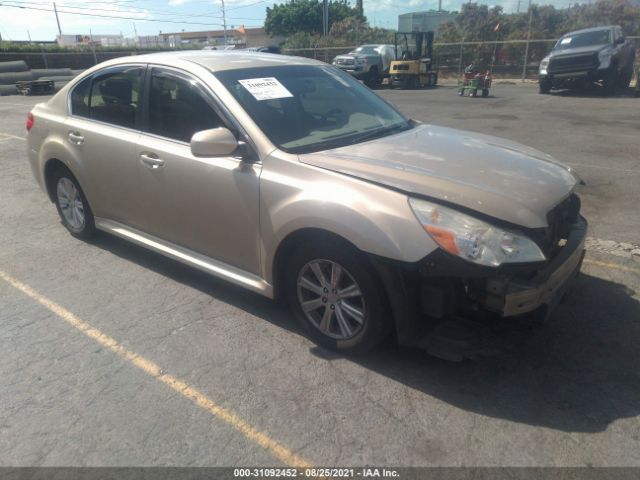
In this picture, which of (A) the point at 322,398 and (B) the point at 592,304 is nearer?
(A) the point at 322,398

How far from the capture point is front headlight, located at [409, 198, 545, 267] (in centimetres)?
252

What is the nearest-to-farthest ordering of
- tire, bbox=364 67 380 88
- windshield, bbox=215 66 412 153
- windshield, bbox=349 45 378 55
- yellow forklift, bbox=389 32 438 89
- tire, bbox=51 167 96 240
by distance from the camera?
1. windshield, bbox=215 66 412 153
2. tire, bbox=51 167 96 240
3. yellow forklift, bbox=389 32 438 89
4. tire, bbox=364 67 380 88
5. windshield, bbox=349 45 378 55

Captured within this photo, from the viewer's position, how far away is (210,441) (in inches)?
98.7

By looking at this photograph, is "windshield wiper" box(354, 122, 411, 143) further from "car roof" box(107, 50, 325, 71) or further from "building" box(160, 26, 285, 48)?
"building" box(160, 26, 285, 48)

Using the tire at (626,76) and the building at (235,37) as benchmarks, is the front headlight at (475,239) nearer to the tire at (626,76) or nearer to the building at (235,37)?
the tire at (626,76)

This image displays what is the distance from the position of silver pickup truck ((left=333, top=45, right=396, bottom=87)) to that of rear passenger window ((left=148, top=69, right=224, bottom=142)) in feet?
73.3

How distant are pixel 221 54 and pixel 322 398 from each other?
2.87m

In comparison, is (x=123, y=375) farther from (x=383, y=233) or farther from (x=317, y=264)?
(x=383, y=233)

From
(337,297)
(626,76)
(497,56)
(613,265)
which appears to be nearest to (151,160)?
(337,297)

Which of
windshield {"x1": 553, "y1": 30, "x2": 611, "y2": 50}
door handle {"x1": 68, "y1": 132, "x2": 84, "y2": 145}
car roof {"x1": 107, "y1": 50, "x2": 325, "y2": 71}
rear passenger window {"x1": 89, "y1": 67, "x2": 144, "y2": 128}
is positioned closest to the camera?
car roof {"x1": 107, "y1": 50, "x2": 325, "y2": 71}

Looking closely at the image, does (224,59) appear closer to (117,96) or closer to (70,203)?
(117,96)

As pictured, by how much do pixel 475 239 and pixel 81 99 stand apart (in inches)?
152

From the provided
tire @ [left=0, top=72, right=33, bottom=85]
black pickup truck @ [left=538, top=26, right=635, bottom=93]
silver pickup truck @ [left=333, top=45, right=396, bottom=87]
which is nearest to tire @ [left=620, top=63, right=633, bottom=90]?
black pickup truck @ [left=538, top=26, right=635, bottom=93]

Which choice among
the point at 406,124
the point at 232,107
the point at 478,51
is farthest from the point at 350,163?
the point at 478,51
